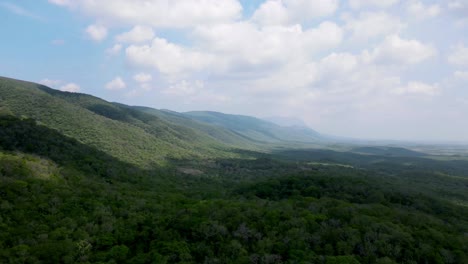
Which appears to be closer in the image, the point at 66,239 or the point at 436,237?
the point at 66,239

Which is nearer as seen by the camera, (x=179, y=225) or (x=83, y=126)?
(x=179, y=225)

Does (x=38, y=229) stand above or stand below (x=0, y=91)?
below

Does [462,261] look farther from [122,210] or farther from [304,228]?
[122,210]

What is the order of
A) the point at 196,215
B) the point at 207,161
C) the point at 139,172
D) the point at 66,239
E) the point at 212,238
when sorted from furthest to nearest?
the point at 207,161 → the point at 139,172 → the point at 196,215 → the point at 212,238 → the point at 66,239

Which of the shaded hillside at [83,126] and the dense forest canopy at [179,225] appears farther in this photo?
the shaded hillside at [83,126]

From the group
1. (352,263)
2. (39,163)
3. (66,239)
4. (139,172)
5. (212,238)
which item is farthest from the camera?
(139,172)

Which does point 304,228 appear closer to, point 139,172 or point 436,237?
point 436,237

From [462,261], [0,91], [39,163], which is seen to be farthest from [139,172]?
[0,91]

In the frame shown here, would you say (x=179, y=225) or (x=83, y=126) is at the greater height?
(x=83, y=126)

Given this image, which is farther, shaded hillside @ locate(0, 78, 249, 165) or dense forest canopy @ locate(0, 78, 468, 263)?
shaded hillside @ locate(0, 78, 249, 165)
